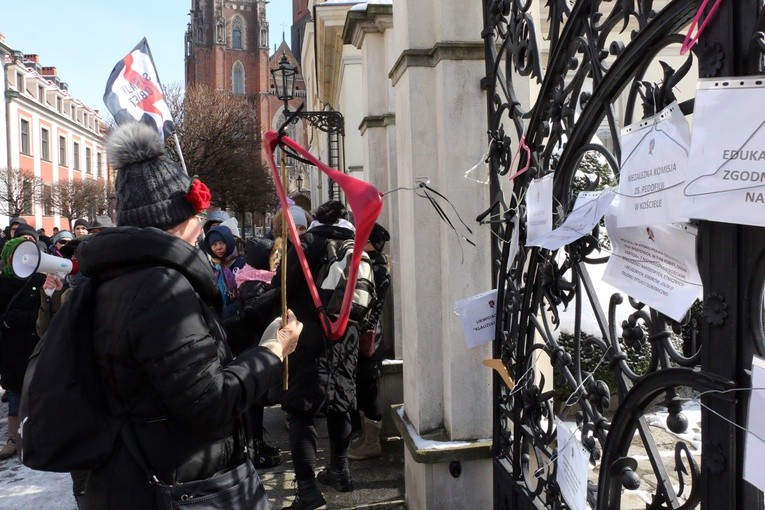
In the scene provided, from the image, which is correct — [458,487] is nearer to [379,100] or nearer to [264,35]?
[379,100]

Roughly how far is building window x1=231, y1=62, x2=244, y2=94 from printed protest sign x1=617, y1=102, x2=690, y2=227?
79162 millimetres

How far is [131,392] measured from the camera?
2.10 meters

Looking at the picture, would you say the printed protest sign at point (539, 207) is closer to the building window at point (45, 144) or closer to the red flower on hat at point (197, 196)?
the red flower on hat at point (197, 196)

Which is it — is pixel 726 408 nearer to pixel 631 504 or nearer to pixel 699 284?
pixel 699 284

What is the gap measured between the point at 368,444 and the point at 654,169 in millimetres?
3880

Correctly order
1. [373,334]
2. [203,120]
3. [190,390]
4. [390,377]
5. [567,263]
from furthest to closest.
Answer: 1. [203,120]
2. [390,377]
3. [373,334]
4. [567,263]
5. [190,390]

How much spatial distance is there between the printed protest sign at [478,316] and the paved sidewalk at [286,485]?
1564mm

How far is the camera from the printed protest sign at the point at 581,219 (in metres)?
1.93

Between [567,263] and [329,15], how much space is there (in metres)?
8.43

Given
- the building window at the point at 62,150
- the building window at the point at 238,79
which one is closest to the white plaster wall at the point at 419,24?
the building window at the point at 62,150

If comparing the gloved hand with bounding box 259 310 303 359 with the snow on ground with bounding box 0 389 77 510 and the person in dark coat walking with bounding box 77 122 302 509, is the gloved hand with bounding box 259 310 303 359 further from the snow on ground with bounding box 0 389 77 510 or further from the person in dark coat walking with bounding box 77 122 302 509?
the snow on ground with bounding box 0 389 77 510

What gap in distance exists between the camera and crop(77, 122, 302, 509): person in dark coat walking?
2.00m

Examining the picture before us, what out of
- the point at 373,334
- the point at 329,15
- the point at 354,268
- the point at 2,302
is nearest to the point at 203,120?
the point at 329,15

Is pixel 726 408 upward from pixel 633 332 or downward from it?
downward
